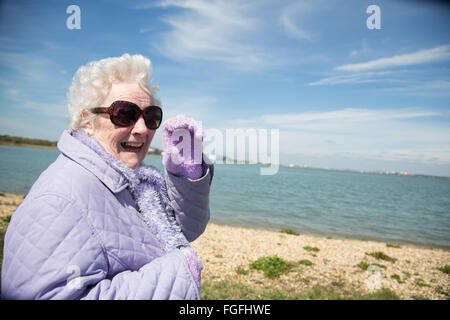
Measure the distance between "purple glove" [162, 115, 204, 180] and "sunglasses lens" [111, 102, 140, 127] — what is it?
0.27 m

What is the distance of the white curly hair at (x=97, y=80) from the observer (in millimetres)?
2006

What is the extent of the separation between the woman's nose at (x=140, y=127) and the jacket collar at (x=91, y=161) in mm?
383

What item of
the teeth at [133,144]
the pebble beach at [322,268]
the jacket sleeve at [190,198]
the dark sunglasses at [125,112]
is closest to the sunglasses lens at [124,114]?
the dark sunglasses at [125,112]

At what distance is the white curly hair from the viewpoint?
6.58ft

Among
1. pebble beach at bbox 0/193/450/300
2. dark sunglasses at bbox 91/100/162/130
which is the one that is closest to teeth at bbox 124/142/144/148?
dark sunglasses at bbox 91/100/162/130

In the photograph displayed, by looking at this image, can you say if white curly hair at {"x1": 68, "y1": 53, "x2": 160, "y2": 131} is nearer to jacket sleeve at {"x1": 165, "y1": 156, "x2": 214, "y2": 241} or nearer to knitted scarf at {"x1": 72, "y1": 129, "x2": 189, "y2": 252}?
knitted scarf at {"x1": 72, "y1": 129, "x2": 189, "y2": 252}

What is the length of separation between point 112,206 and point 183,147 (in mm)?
688

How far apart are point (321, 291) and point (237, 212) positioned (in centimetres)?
1704

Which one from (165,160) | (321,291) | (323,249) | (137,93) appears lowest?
(323,249)

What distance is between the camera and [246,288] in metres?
6.25

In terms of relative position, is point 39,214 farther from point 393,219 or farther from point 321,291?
point 393,219

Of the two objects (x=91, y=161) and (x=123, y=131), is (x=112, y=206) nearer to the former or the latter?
(x=91, y=161)

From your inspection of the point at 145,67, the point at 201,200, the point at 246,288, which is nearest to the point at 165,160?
the point at 201,200

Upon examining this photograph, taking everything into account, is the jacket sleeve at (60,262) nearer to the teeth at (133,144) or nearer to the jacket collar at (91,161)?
the jacket collar at (91,161)
